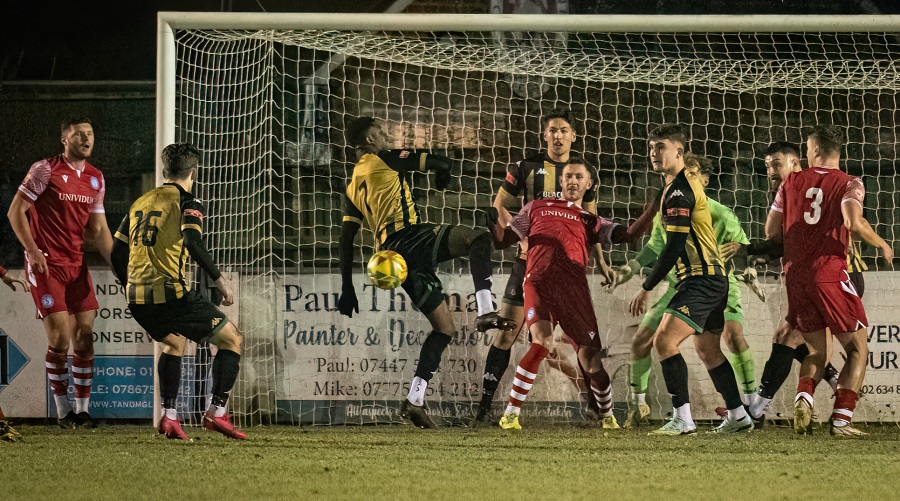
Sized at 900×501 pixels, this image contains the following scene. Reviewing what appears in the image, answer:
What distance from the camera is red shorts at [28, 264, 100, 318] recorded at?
7699 millimetres

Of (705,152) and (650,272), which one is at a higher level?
(705,152)

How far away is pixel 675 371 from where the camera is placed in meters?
7.39

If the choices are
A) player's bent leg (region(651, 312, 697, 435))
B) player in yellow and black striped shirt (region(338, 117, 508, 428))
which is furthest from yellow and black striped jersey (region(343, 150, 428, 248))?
A: player's bent leg (region(651, 312, 697, 435))

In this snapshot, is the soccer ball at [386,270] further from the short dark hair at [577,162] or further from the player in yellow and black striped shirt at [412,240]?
the short dark hair at [577,162]

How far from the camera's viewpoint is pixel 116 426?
8.01 meters

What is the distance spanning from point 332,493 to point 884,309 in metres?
5.13

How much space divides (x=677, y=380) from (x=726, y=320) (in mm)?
836

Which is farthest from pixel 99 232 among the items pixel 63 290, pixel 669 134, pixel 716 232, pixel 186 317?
pixel 716 232

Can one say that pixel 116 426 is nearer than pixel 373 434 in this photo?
No

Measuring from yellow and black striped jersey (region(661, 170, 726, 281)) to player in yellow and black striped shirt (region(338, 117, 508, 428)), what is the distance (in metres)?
1.33

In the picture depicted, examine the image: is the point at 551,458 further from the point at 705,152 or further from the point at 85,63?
the point at 85,63

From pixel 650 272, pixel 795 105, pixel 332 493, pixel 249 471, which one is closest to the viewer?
pixel 332 493

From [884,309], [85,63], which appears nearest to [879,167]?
[884,309]

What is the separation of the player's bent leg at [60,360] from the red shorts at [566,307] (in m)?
3.20
